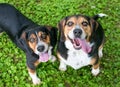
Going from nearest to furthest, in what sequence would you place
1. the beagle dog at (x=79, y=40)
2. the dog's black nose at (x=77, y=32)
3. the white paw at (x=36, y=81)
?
the dog's black nose at (x=77, y=32), the beagle dog at (x=79, y=40), the white paw at (x=36, y=81)

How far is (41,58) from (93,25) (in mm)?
1114

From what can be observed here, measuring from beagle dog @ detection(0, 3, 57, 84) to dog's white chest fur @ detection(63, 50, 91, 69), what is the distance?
0.38 metres

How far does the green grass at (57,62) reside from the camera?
18.2ft

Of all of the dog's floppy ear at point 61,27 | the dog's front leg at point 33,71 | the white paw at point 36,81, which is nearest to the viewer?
the dog's floppy ear at point 61,27

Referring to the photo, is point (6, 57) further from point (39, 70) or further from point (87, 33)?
point (87, 33)

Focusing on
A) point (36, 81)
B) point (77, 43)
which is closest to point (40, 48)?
point (77, 43)

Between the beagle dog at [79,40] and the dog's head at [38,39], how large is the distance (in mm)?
230

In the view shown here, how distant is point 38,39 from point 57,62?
126 cm

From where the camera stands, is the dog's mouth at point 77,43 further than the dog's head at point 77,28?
Yes

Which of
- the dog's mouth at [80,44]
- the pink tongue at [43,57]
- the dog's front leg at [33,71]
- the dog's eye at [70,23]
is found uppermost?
the dog's eye at [70,23]

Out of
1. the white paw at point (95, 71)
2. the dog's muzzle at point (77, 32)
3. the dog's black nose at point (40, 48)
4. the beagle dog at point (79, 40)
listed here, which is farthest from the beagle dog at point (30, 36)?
the white paw at point (95, 71)

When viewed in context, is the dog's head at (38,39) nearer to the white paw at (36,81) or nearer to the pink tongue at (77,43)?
the pink tongue at (77,43)

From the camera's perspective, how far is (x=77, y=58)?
16.7ft

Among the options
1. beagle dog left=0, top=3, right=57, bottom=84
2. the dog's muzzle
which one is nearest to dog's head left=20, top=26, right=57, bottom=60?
beagle dog left=0, top=3, right=57, bottom=84
